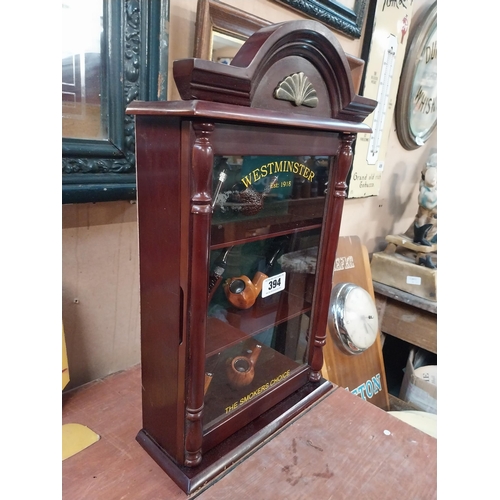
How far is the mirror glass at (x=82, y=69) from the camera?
67 centimetres

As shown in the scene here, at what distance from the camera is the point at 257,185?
71 centimetres

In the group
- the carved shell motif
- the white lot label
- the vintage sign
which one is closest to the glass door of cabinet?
the carved shell motif

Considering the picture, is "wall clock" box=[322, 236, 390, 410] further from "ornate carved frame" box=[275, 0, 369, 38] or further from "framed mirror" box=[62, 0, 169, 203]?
"framed mirror" box=[62, 0, 169, 203]

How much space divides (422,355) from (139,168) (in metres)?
1.71

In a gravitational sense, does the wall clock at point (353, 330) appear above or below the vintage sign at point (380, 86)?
below

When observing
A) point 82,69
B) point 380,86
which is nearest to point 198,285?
point 82,69

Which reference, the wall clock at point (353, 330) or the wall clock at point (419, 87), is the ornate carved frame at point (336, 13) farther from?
the wall clock at point (353, 330)

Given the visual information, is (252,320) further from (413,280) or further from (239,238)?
(413,280)

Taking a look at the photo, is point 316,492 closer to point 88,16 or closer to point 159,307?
point 159,307

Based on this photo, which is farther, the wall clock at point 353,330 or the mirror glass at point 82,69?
the wall clock at point 353,330

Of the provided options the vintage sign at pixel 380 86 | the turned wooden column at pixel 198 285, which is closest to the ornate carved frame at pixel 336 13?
the vintage sign at pixel 380 86

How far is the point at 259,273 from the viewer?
2.69 ft

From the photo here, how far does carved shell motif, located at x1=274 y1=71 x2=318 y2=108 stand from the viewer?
63cm
